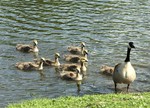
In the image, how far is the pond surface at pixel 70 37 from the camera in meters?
19.5

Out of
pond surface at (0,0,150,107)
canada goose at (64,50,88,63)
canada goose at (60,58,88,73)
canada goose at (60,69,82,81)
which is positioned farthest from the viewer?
canada goose at (64,50,88,63)

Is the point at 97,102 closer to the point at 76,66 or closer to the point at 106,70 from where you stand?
the point at 106,70

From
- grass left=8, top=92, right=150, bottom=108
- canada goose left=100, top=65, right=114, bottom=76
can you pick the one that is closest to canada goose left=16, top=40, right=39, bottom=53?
canada goose left=100, top=65, right=114, bottom=76

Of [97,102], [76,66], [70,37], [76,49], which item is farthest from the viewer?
[70,37]

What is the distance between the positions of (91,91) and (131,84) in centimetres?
232

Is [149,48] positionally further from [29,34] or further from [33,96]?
[33,96]

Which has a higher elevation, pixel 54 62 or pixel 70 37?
pixel 70 37

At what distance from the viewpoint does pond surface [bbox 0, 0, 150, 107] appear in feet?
64.1

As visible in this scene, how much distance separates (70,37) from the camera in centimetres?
2670

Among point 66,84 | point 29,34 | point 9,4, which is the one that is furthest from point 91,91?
point 9,4

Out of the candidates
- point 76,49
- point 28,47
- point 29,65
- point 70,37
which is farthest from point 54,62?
point 70,37

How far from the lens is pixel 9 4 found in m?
35.8

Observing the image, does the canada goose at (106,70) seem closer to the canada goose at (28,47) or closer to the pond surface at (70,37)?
the pond surface at (70,37)

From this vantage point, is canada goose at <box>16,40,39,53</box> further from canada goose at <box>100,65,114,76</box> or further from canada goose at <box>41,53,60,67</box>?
canada goose at <box>100,65,114,76</box>
